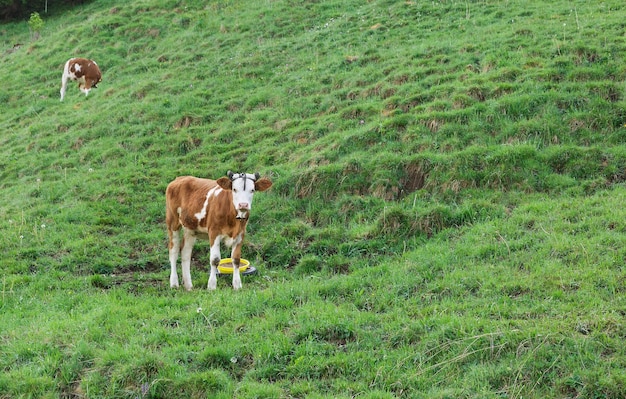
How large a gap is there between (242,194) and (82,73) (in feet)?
52.9

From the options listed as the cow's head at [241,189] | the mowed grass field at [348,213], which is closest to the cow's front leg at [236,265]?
the mowed grass field at [348,213]

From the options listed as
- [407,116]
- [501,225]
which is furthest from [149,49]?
[501,225]

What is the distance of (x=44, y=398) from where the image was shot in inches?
271

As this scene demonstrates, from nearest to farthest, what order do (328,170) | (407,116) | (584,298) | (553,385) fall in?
(553,385), (584,298), (328,170), (407,116)

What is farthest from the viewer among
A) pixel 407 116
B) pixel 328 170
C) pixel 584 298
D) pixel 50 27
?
pixel 50 27

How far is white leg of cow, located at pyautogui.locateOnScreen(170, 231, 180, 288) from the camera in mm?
10459

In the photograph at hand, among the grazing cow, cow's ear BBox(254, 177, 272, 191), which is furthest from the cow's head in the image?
cow's ear BBox(254, 177, 272, 191)

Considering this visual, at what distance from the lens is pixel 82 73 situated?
22906mm

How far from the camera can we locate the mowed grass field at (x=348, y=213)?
6.99m

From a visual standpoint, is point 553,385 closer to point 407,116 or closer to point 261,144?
point 407,116

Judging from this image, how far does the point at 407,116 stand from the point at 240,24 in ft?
43.3

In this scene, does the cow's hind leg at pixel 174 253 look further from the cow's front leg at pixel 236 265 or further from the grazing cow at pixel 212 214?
the cow's front leg at pixel 236 265

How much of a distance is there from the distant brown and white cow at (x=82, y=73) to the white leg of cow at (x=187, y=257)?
47.0ft

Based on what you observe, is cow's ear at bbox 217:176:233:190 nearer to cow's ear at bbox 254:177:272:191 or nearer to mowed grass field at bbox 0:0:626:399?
cow's ear at bbox 254:177:272:191
